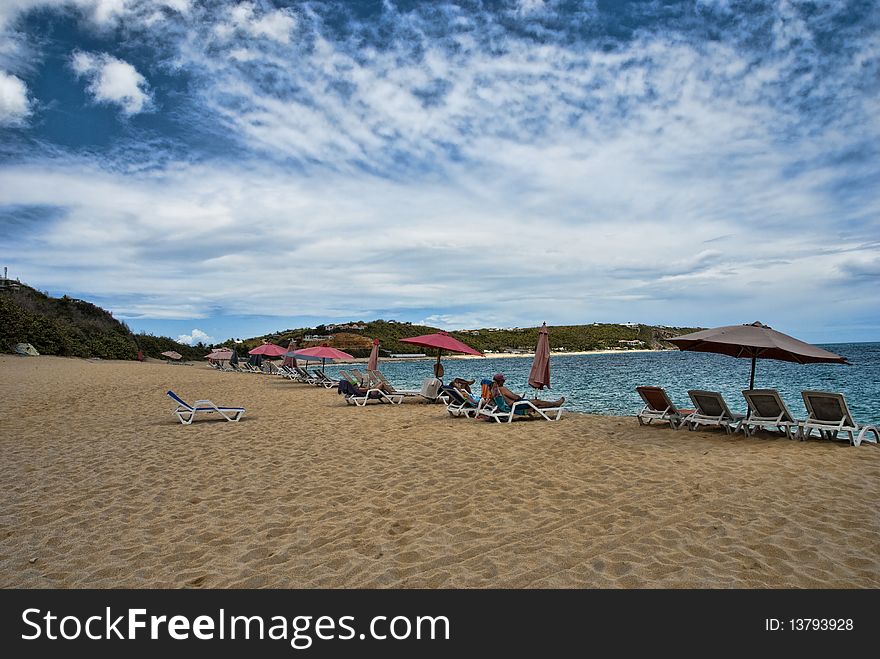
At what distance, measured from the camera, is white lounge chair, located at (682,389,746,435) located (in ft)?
28.3

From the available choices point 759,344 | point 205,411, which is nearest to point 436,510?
point 759,344

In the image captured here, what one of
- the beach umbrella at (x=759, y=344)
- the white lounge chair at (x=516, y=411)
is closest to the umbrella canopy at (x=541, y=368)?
the white lounge chair at (x=516, y=411)

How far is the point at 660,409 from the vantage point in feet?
30.8

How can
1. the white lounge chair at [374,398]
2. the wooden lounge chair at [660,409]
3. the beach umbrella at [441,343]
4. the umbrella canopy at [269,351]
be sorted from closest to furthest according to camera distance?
the wooden lounge chair at [660,409], the beach umbrella at [441,343], the white lounge chair at [374,398], the umbrella canopy at [269,351]

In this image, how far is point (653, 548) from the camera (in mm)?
3738

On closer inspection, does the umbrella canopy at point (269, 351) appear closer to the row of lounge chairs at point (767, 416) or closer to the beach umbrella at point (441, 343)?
the beach umbrella at point (441, 343)

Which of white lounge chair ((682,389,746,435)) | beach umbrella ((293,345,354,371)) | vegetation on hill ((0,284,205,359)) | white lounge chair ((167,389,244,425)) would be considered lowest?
white lounge chair ((167,389,244,425))

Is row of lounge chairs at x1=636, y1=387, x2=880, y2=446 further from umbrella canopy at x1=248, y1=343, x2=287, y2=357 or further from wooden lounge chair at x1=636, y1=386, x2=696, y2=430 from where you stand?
umbrella canopy at x1=248, y1=343, x2=287, y2=357

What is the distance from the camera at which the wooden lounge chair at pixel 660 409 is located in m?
9.17

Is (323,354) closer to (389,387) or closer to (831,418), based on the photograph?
(389,387)

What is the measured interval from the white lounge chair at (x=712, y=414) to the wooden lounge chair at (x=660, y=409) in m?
0.19

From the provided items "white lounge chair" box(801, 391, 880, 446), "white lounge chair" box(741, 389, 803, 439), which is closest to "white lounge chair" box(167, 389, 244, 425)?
"white lounge chair" box(741, 389, 803, 439)

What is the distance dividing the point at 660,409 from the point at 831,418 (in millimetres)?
2480
